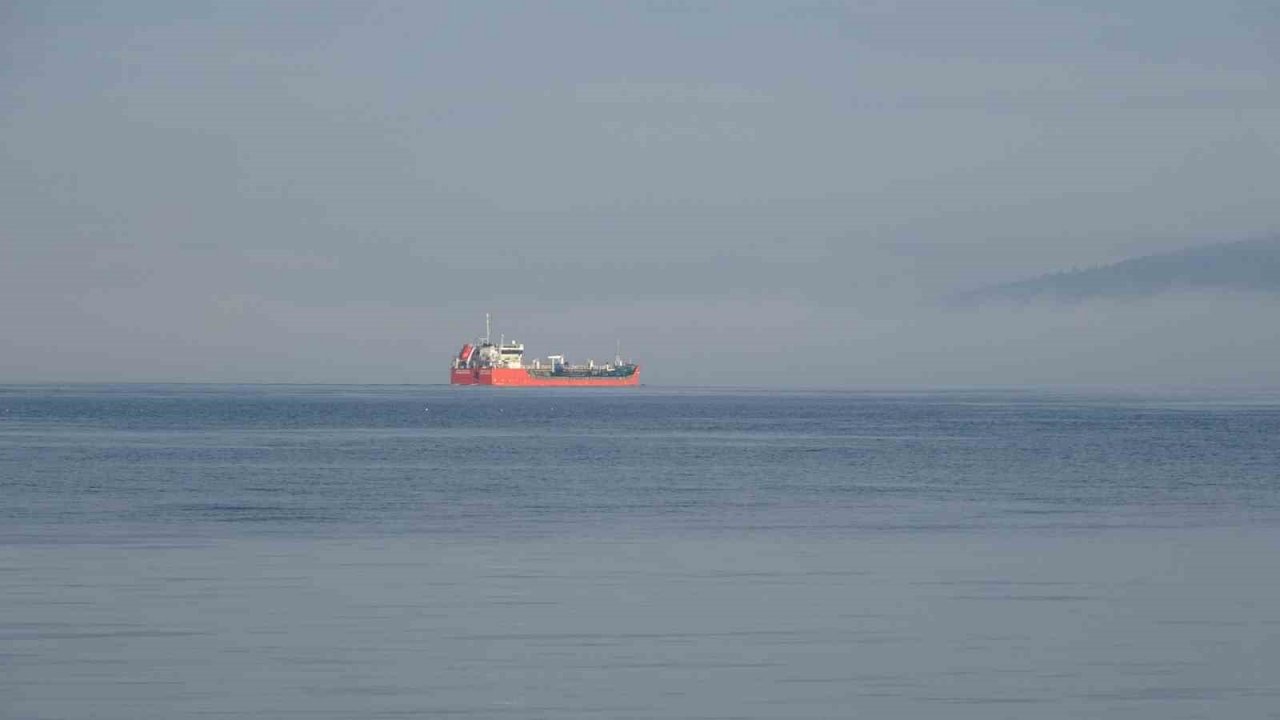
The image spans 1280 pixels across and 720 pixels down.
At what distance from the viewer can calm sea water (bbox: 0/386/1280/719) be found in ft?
44.3

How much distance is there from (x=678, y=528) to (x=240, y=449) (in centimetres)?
3429

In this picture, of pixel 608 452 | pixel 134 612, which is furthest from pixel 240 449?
pixel 134 612

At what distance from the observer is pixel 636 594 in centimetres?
1919

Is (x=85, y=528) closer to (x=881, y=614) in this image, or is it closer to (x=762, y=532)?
(x=762, y=532)

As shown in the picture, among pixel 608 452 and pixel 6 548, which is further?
pixel 608 452

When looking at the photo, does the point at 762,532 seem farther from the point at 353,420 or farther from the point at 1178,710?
the point at 353,420

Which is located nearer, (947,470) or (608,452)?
(947,470)

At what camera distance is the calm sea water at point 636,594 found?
13516 mm

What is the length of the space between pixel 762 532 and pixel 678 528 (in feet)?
5.26

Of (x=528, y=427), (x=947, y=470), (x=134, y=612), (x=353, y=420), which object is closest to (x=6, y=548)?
(x=134, y=612)

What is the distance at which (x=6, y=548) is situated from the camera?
926 inches

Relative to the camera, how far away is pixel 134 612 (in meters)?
17.4

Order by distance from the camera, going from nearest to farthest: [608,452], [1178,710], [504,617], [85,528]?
[1178,710]
[504,617]
[85,528]
[608,452]

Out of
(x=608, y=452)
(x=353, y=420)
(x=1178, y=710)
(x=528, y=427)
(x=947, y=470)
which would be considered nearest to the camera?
(x=1178, y=710)
